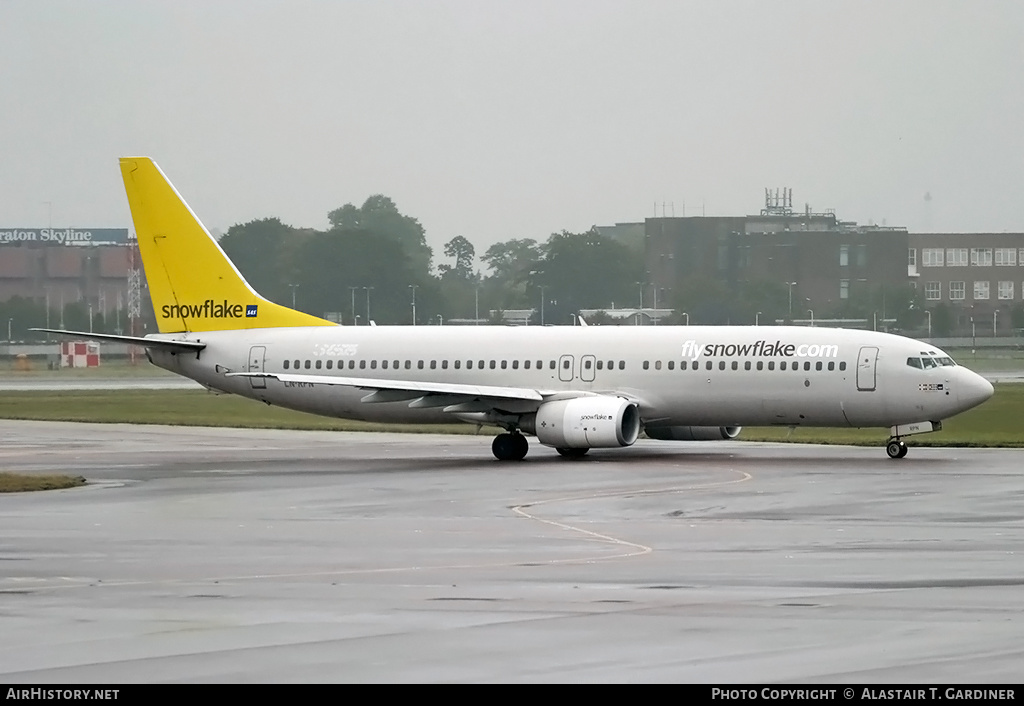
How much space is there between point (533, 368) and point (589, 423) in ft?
12.2

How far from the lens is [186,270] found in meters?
48.0

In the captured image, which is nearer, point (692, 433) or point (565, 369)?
point (565, 369)

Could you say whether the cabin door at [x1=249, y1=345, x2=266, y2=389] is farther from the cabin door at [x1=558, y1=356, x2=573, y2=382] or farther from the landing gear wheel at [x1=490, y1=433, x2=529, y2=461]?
the cabin door at [x1=558, y1=356, x2=573, y2=382]

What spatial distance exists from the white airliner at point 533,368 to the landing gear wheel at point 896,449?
4 centimetres

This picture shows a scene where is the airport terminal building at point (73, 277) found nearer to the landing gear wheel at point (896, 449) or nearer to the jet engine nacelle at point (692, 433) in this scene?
the jet engine nacelle at point (692, 433)

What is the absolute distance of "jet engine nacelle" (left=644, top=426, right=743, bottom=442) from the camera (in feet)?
147

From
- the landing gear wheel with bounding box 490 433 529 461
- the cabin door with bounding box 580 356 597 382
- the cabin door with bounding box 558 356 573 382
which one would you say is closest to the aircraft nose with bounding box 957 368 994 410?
the cabin door with bounding box 580 356 597 382

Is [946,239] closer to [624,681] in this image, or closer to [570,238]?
[570,238]

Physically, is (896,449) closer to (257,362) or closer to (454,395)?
(454,395)

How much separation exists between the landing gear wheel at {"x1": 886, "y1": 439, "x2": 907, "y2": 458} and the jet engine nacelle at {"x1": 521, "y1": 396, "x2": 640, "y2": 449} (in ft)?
20.5

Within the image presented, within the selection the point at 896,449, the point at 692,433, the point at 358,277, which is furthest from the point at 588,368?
the point at 358,277

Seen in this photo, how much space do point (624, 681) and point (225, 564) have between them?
9002 mm

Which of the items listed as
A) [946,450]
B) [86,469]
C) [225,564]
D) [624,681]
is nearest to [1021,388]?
[946,450]

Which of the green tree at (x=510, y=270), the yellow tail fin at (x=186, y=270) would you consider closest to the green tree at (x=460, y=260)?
the green tree at (x=510, y=270)
